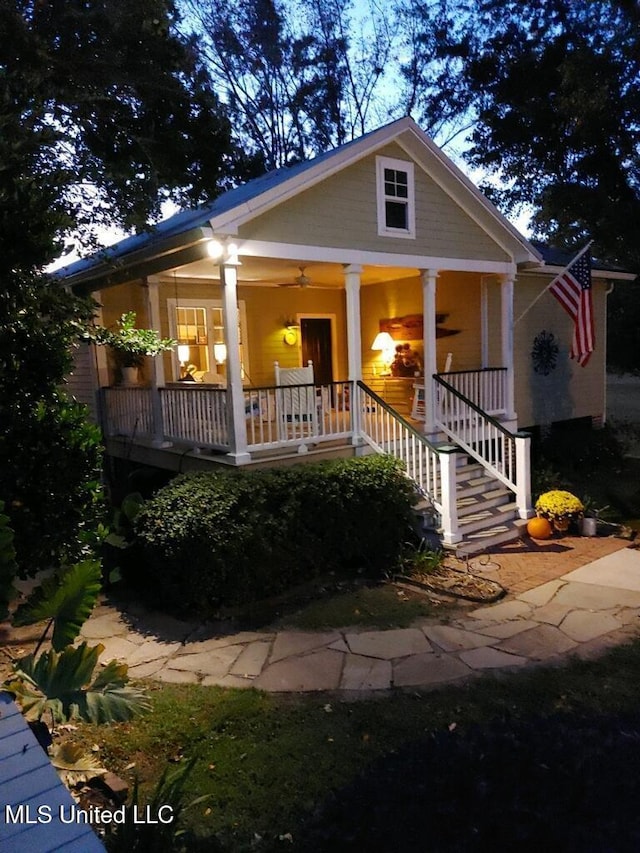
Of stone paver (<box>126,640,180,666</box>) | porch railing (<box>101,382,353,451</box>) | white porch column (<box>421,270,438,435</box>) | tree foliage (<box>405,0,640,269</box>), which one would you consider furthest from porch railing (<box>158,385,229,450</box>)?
tree foliage (<box>405,0,640,269</box>)

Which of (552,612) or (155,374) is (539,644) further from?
(155,374)

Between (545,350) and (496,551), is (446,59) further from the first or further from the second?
(496,551)

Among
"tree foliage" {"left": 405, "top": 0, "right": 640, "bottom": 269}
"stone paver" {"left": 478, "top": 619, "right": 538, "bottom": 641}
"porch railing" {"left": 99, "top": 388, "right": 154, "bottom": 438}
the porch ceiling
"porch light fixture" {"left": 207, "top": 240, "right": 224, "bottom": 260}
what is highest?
"tree foliage" {"left": 405, "top": 0, "right": 640, "bottom": 269}

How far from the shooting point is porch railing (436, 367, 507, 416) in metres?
10.6

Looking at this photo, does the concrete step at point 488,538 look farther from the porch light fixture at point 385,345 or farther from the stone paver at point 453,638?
the porch light fixture at point 385,345

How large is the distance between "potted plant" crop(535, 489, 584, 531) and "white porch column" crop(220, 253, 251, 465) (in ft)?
13.5

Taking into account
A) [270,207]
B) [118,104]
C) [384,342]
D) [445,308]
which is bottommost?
[384,342]

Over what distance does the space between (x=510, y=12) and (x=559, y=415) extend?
40.9 ft

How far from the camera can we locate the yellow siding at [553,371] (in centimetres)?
1290

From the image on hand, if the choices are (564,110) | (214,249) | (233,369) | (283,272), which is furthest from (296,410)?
(564,110)

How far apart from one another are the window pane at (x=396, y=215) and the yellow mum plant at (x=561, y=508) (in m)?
4.62

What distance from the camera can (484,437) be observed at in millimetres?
9641

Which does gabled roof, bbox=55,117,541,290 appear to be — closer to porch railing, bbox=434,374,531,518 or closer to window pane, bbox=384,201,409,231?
window pane, bbox=384,201,409,231

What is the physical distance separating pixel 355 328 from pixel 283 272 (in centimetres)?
230
